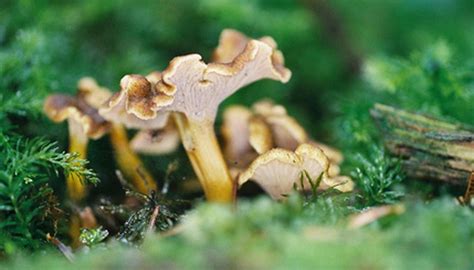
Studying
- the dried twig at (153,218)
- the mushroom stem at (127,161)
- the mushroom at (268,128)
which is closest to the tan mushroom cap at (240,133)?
the mushroom at (268,128)

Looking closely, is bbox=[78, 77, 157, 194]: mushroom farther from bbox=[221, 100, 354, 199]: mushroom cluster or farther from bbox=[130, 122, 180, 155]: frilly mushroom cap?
bbox=[221, 100, 354, 199]: mushroom cluster

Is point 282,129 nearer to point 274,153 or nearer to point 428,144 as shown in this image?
point 274,153

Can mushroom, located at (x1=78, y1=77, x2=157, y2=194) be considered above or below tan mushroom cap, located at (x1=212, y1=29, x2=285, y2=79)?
below

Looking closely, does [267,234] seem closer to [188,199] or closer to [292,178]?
[292,178]

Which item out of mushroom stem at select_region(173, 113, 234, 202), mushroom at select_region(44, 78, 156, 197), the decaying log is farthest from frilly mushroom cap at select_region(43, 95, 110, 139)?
the decaying log

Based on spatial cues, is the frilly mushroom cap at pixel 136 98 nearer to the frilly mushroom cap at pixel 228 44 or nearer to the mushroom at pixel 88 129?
the mushroom at pixel 88 129

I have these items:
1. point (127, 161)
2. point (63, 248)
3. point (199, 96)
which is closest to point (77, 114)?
point (127, 161)
